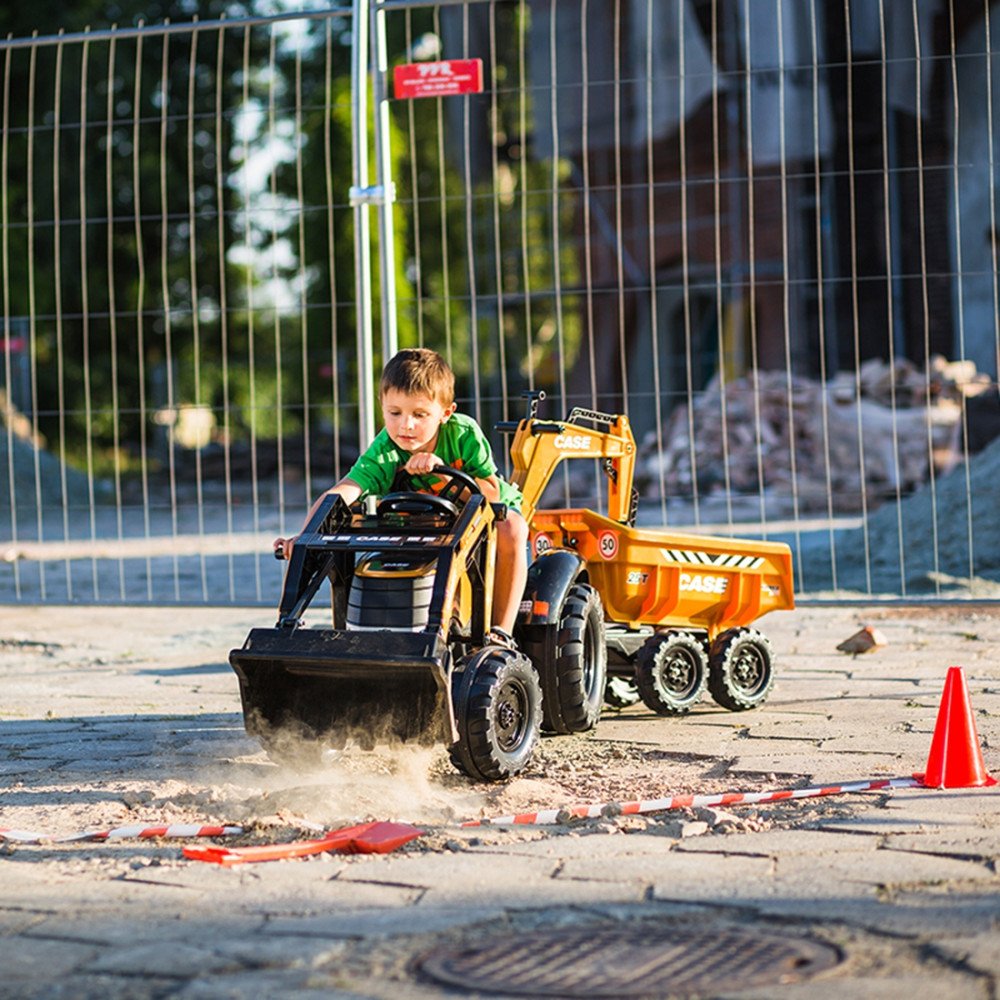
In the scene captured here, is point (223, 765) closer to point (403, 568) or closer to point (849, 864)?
point (403, 568)

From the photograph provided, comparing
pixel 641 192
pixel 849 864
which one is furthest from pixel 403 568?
pixel 641 192

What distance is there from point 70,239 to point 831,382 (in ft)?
41.1

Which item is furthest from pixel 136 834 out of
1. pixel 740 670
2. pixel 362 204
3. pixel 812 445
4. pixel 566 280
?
pixel 566 280

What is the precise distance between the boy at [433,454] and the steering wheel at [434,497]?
5cm

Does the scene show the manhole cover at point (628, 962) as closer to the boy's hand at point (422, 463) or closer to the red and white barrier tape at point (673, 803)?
the red and white barrier tape at point (673, 803)

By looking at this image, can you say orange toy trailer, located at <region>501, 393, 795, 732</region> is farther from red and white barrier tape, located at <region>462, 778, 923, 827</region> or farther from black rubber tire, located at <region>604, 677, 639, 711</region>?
red and white barrier tape, located at <region>462, 778, 923, 827</region>

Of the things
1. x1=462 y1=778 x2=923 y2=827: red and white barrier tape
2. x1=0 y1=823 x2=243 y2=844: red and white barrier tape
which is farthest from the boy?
x1=0 y1=823 x2=243 y2=844: red and white barrier tape

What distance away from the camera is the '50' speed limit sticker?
6.75 metres

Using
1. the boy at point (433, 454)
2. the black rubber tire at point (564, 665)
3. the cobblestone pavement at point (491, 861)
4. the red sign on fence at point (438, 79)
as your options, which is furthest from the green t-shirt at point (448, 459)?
the red sign on fence at point (438, 79)

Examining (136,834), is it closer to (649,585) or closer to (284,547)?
(284,547)

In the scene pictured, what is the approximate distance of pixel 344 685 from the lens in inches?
219

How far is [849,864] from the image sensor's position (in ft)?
13.8

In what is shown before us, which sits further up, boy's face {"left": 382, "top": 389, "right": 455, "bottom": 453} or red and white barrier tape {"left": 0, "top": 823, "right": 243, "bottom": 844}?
boy's face {"left": 382, "top": 389, "right": 455, "bottom": 453}

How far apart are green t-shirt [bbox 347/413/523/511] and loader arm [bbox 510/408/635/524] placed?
0.50 metres
